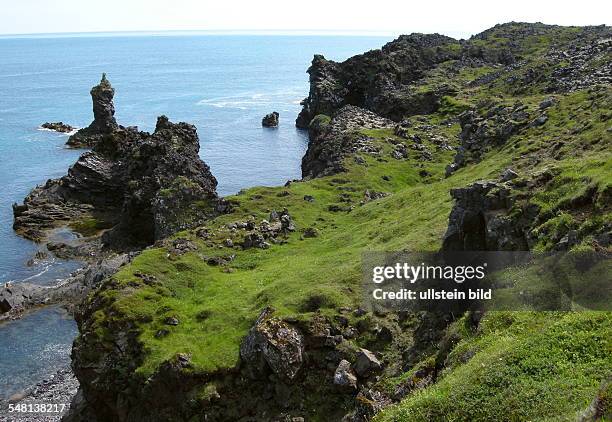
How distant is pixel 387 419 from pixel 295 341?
12714mm

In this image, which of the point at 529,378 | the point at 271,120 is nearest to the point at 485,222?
the point at 529,378

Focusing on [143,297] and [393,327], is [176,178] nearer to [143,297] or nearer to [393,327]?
[143,297]

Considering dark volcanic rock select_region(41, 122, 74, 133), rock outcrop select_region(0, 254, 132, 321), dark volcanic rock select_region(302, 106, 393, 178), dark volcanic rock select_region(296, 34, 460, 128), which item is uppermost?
dark volcanic rock select_region(296, 34, 460, 128)

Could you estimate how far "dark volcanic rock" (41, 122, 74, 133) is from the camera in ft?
595

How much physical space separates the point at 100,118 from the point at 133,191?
271 ft

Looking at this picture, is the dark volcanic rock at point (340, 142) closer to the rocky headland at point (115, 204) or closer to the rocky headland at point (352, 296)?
the rocky headland at point (352, 296)

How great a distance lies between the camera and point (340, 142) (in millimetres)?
97000

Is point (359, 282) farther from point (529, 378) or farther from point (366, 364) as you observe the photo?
point (529, 378)

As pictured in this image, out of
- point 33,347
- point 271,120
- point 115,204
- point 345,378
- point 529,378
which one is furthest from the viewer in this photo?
point 271,120

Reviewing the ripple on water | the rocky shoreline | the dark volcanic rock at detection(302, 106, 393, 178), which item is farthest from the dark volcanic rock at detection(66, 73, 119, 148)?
the rocky shoreline

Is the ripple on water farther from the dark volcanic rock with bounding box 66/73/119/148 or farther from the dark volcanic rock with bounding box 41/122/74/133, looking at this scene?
the dark volcanic rock with bounding box 41/122/74/133

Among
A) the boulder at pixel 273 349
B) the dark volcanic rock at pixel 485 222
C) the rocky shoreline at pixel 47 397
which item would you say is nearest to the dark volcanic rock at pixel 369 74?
the rocky shoreline at pixel 47 397

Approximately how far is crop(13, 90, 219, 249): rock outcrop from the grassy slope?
965 centimetres

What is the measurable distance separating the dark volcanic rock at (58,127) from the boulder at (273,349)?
165m
